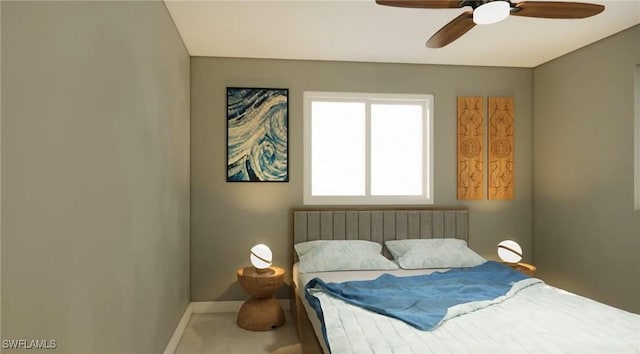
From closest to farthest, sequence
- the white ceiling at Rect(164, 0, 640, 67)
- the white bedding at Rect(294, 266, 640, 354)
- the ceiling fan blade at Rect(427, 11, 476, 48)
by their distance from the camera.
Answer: the white bedding at Rect(294, 266, 640, 354), the ceiling fan blade at Rect(427, 11, 476, 48), the white ceiling at Rect(164, 0, 640, 67)

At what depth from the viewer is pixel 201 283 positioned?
3.87 m

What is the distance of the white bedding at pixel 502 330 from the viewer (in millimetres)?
1842

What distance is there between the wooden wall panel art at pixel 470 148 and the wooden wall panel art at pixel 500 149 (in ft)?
0.40

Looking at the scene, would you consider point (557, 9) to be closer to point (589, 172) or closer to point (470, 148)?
point (589, 172)

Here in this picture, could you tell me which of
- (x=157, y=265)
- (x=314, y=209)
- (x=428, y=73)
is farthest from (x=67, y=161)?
(x=428, y=73)

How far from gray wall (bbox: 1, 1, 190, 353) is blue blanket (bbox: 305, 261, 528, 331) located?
113cm

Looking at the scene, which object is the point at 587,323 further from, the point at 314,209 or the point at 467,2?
the point at 314,209

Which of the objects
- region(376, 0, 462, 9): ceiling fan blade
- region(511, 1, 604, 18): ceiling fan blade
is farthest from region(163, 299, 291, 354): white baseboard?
region(511, 1, 604, 18): ceiling fan blade

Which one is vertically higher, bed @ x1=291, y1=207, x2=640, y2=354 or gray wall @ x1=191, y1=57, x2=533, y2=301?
gray wall @ x1=191, y1=57, x2=533, y2=301

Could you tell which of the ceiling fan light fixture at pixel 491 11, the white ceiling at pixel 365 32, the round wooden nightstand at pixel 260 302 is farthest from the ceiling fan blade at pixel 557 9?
the round wooden nightstand at pixel 260 302

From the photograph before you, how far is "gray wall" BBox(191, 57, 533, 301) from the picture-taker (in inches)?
152

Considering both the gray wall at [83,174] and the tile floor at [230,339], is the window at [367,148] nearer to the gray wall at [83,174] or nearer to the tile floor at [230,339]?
the tile floor at [230,339]

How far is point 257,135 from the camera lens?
3.91 m

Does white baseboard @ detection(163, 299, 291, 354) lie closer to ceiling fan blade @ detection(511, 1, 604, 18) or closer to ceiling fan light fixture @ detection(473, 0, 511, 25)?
ceiling fan light fixture @ detection(473, 0, 511, 25)
